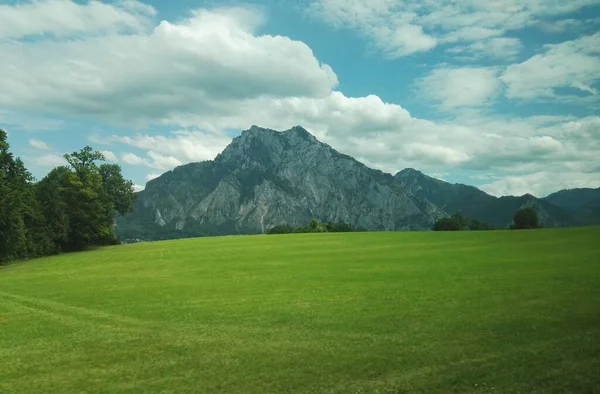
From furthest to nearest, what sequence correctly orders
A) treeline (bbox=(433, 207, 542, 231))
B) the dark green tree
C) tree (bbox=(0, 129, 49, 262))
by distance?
treeline (bbox=(433, 207, 542, 231)) < the dark green tree < tree (bbox=(0, 129, 49, 262))

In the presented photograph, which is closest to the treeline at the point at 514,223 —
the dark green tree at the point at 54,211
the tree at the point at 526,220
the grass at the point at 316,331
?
the tree at the point at 526,220

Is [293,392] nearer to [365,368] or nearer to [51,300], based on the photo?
[365,368]

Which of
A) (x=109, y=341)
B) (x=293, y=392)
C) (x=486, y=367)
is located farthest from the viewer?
(x=109, y=341)

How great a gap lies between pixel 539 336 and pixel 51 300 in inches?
1242

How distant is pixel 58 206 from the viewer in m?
84.1

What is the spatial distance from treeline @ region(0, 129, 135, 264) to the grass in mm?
25536

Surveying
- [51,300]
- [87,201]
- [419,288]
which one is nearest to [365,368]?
[419,288]

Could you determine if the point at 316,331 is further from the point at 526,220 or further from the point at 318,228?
the point at 318,228

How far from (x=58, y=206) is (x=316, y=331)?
78.7 m

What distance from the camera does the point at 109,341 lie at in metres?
20.4

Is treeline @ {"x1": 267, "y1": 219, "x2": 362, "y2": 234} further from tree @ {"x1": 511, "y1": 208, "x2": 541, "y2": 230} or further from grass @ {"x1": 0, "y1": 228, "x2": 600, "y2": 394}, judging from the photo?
grass @ {"x1": 0, "y1": 228, "x2": 600, "y2": 394}

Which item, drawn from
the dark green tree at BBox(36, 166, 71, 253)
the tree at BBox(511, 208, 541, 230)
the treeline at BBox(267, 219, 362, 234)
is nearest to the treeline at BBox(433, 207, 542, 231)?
the tree at BBox(511, 208, 541, 230)

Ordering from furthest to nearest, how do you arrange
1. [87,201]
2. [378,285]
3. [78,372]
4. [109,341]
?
[87,201] < [378,285] < [109,341] < [78,372]

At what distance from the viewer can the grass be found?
557 inches
